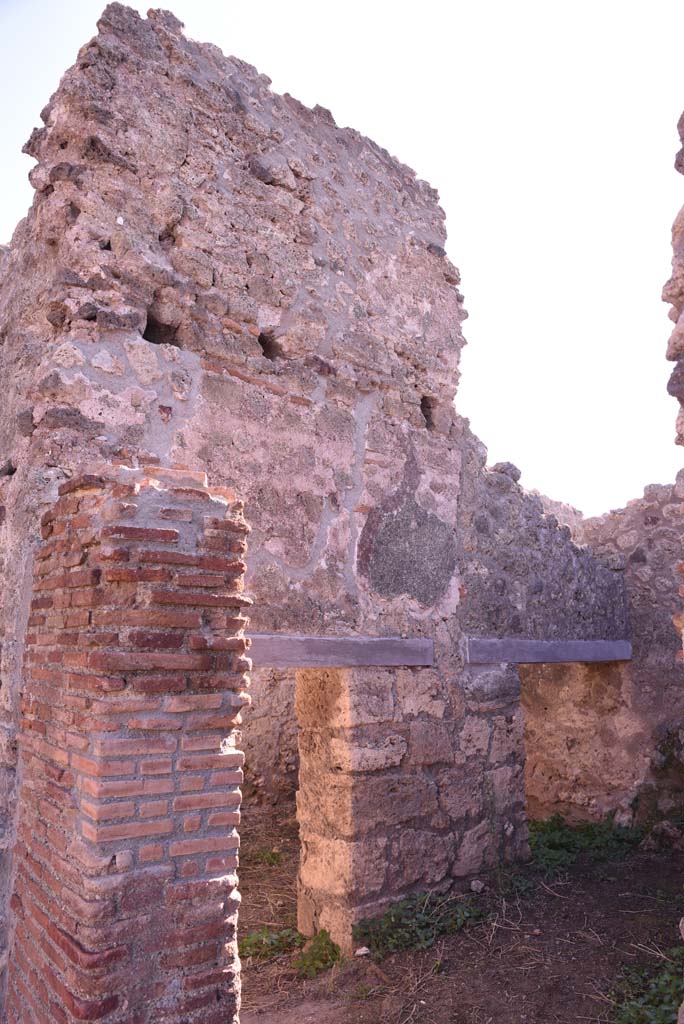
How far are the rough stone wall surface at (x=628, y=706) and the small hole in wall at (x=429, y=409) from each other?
7.81ft

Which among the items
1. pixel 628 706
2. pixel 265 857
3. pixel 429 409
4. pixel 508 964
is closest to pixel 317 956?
pixel 508 964

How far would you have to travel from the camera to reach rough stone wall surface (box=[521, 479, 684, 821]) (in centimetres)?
588

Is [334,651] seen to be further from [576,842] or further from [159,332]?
[576,842]

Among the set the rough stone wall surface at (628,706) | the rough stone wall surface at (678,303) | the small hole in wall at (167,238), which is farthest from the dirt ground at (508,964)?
the small hole in wall at (167,238)

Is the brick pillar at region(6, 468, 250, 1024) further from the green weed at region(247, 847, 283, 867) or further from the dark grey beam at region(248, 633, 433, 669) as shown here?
the green weed at region(247, 847, 283, 867)

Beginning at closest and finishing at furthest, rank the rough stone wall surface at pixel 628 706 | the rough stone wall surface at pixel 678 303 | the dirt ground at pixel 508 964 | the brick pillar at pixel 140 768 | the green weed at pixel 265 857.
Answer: the brick pillar at pixel 140 768, the rough stone wall surface at pixel 678 303, the dirt ground at pixel 508 964, the green weed at pixel 265 857, the rough stone wall surface at pixel 628 706

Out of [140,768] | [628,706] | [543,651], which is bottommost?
[628,706]

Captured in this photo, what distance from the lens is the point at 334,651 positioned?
4023mm

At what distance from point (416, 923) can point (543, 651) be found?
202 centimetres

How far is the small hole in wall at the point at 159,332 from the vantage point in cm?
370

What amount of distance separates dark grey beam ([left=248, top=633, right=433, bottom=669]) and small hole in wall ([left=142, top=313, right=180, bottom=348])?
151 centimetres

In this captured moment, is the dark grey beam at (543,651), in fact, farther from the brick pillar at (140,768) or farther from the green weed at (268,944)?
the brick pillar at (140,768)

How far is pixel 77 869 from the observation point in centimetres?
222

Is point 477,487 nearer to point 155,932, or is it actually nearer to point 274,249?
point 274,249
